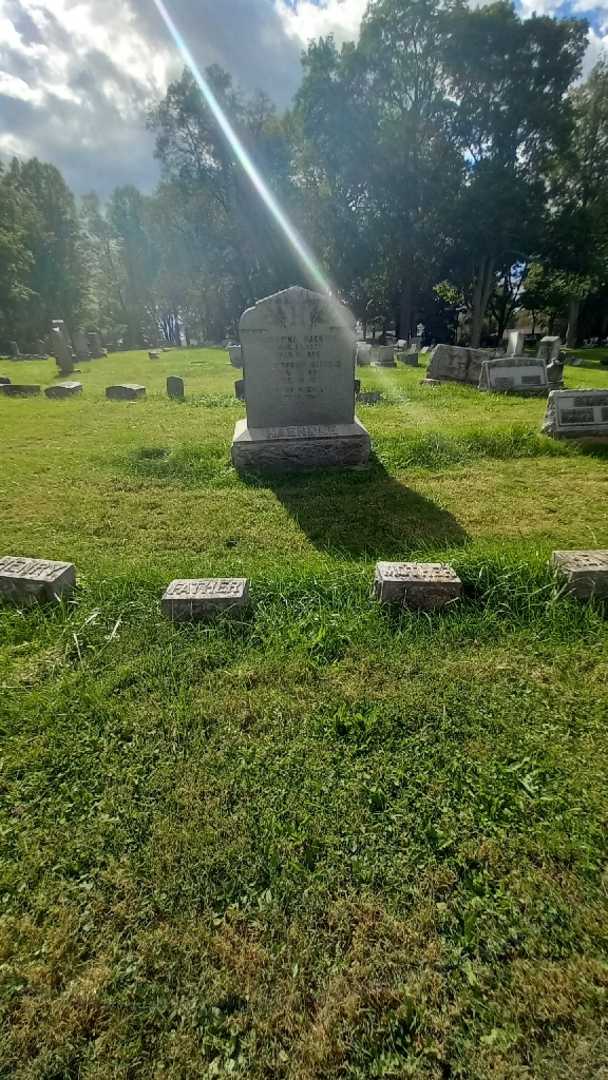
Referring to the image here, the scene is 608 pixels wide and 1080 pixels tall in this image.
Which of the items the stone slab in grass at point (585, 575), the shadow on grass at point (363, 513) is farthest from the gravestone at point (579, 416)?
the stone slab in grass at point (585, 575)

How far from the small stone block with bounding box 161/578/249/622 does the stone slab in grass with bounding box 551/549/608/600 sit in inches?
78.0

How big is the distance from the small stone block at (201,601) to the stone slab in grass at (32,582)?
0.71 meters

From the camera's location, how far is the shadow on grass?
13.0ft

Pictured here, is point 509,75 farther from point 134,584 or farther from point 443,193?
point 134,584

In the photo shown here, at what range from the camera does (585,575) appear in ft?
9.73

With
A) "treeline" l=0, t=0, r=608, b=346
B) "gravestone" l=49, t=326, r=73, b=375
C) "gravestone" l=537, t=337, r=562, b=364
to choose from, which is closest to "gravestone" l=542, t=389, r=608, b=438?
"gravestone" l=537, t=337, r=562, b=364

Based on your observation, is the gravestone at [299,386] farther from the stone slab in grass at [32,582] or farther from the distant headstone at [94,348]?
the distant headstone at [94,348]

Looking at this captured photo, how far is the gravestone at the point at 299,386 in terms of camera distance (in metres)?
5.50

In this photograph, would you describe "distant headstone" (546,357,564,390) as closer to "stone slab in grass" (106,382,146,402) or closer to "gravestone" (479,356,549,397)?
"gravestone" (479,356,549,397)

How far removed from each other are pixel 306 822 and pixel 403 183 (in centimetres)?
2903

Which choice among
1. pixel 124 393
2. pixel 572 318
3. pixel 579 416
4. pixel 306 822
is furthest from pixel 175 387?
pixel 572 318

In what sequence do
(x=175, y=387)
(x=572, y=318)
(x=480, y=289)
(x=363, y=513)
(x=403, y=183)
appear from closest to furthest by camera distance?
(x=363, y=513), (x=175, y=387), (x=403, y=183), (x=480, y=289), (x=572, y=318)

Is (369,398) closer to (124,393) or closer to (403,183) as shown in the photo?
(124,393)

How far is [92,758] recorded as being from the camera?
2064 mm
